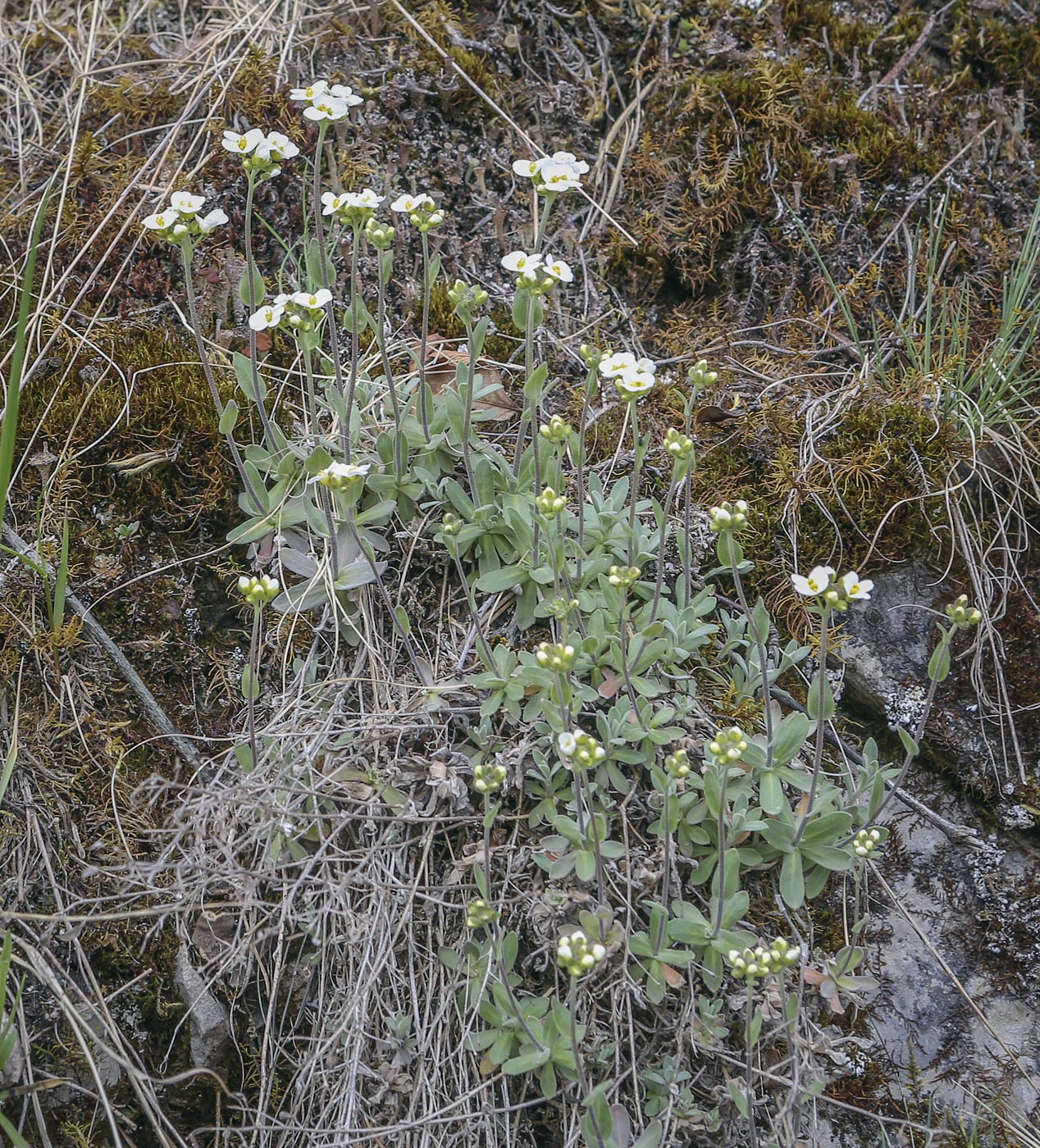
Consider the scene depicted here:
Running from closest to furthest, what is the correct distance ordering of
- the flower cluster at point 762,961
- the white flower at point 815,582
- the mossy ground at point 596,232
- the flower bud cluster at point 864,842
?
the flower cluster at point 762,961 < the white flower at point 815,582 < the flower bud cluster at point 864,842 < the mossy ground at point 596,232

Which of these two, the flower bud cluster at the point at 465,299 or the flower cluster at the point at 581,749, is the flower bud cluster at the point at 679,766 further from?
the flower bud cluster at the point at 465,299

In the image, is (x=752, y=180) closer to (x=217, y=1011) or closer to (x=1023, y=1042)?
(x=1023, y=1042)

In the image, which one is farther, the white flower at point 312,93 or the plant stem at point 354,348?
the white flower at point 312,93

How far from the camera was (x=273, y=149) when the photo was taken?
8.86 feet

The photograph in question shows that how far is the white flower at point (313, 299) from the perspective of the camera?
2549 millimetres

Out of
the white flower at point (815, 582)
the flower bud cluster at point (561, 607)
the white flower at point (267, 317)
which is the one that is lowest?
the flower bud cluster at point (561, 607)

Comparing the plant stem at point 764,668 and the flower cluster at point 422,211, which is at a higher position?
the flower cluster at point 422,211

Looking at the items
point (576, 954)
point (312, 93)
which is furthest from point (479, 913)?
point (312, 93)

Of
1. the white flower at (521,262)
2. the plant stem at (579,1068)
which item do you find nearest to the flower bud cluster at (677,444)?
the white flower at (521,262)

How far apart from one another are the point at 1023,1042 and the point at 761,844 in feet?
3.21

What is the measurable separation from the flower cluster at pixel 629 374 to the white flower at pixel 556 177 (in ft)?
1.64

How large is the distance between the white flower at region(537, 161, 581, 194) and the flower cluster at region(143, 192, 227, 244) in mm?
895

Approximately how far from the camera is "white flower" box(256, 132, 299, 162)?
2.60 meters

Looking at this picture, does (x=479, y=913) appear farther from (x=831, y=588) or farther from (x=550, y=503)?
(x=831, y=588)
